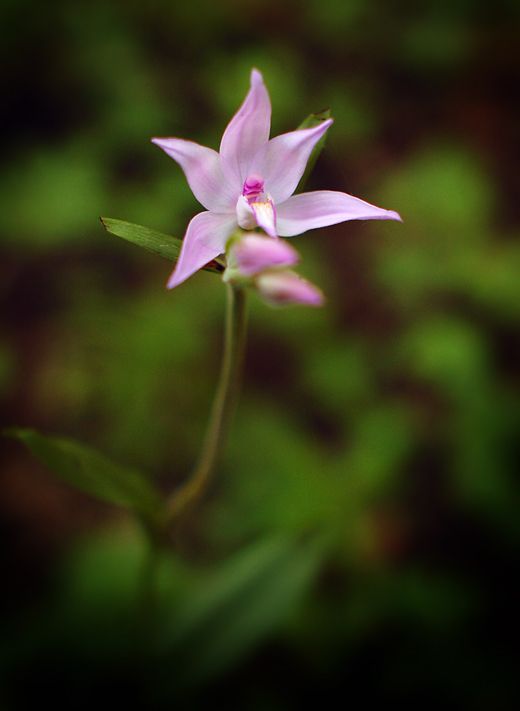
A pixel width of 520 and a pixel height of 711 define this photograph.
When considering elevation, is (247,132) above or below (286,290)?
above

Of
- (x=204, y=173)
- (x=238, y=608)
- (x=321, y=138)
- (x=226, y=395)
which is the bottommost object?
(x=238, y=608)

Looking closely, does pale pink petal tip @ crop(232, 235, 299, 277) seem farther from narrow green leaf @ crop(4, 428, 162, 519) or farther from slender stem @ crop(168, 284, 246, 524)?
narrow green leaf @ crop(4, 428, 162, 519)

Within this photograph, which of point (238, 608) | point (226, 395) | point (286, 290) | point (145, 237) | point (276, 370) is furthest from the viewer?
point (276, 370)

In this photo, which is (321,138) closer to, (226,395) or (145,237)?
(145,237)

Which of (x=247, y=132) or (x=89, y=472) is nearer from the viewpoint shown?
(x=247, y=132)

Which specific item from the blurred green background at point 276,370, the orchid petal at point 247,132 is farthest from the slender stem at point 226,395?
the blurred green background at point 276,370

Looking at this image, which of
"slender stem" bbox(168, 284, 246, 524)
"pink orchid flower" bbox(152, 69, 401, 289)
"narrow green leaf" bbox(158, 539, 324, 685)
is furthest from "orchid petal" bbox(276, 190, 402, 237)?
"narrow green leaf" bbox(158, 539, 324, 685)

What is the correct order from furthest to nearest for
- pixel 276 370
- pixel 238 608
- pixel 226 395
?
pixel 276 370
pixel 238 608
pixel 226 395

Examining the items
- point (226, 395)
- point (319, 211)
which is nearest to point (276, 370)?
point (226, 395)
